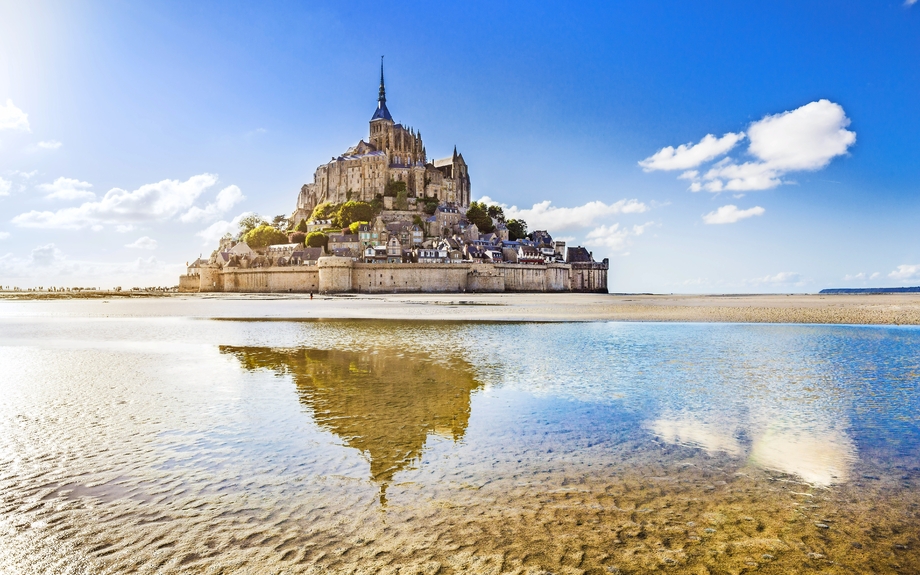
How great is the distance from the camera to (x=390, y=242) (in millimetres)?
67938

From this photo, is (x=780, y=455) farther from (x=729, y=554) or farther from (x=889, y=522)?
(x=729, y=554)

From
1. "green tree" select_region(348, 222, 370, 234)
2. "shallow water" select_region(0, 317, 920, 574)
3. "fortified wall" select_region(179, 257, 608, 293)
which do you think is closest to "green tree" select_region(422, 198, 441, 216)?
"green tree" select_region(348, 222, 370, 234)

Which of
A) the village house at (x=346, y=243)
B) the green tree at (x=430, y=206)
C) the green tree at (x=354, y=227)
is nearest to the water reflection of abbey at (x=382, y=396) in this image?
the village house at (x=346, y=243)

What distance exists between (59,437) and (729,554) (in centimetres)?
675

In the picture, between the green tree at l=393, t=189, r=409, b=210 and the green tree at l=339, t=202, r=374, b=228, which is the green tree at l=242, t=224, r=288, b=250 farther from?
the green tree at l=393, t=189, r=409, b=210

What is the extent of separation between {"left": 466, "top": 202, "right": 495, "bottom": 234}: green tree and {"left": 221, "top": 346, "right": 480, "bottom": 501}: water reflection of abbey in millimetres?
73838

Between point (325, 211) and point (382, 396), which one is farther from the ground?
point (325, 211)

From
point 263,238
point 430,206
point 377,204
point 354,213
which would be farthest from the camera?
point 430,206

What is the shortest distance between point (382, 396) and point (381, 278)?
56.0 metres

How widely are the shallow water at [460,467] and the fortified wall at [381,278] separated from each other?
50008mm

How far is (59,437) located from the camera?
6016 millimetres

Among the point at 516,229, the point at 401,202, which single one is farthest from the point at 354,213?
the point at 516,229

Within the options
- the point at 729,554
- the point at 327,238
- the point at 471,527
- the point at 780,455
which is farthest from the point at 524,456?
the point at 327,238

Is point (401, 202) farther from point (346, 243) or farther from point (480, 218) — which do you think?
point (346, 243)
